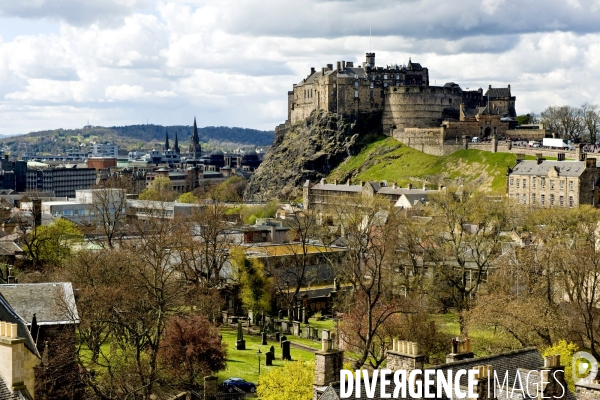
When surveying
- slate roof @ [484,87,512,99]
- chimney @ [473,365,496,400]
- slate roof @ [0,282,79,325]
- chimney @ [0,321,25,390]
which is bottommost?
slate roof @ [0,282,79,325]

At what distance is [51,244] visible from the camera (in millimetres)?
69938

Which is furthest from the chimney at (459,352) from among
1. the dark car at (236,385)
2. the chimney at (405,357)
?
the dark car at (236,385)

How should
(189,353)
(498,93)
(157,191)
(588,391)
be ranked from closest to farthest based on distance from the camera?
1. (588,391)
2. (189,353)
3. (157,191)
4. (498,93)

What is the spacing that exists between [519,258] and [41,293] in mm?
30254

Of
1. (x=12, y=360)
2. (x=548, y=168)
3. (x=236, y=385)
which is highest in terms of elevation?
(x=548, y=168)

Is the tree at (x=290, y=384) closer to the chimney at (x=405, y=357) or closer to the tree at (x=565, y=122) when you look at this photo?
the chimney at (x=405, y=357)

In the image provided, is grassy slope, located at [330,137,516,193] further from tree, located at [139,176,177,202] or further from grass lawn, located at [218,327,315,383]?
grass lawn, located at [218,327,315,383]

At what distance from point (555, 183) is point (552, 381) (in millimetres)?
85530

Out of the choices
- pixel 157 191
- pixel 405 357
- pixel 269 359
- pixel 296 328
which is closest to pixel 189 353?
pixel 269 359

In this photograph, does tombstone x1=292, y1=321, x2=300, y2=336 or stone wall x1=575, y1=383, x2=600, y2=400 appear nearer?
stone wall x1=575, y1=383, x2=600, y2=400

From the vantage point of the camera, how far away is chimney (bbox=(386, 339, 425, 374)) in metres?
24.9

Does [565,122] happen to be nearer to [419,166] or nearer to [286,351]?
[419,166]

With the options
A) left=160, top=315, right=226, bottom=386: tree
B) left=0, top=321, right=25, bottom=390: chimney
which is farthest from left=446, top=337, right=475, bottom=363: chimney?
left=160, top=315, right=226, bottom=386: tree

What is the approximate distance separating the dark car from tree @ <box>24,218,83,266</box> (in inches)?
977
